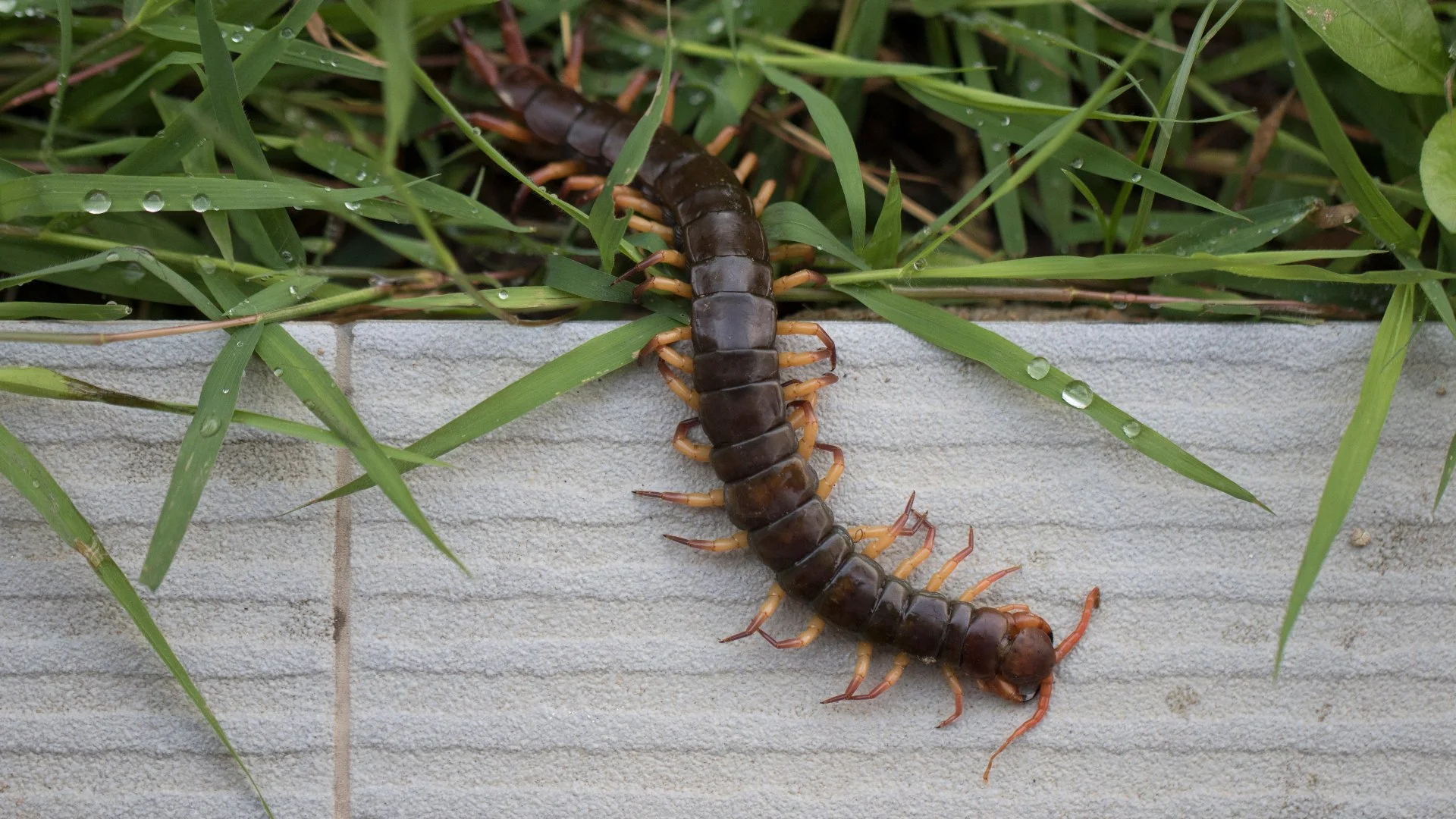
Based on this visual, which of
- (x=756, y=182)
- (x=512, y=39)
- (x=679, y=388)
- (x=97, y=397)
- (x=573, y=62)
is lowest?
(x=679, y=388)

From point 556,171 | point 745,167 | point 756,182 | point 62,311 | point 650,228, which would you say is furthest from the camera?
point 756,182

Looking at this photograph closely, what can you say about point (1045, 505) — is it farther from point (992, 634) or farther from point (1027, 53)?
point (1027, 53)

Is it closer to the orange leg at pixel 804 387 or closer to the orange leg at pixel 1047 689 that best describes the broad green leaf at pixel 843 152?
the orange leg at pixel 804 387

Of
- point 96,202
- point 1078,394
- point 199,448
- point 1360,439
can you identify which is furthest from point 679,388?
point 1360,439

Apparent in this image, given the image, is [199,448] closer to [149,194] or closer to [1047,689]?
[149,194]

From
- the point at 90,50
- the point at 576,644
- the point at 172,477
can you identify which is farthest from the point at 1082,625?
the point at 90,50

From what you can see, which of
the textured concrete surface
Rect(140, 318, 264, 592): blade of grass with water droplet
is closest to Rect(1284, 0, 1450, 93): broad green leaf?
the textured concrete surface

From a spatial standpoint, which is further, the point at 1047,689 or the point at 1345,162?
the point at 1047,689

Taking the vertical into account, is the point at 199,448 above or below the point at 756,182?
below
